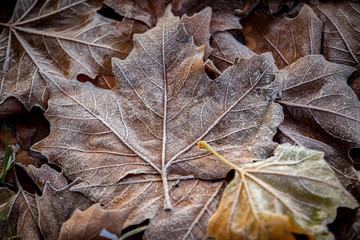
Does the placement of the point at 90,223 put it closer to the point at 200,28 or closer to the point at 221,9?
the point at 200,28

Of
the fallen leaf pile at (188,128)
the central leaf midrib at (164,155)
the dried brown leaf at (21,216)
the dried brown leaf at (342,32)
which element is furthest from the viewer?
the dried brown leaf at (342,32)

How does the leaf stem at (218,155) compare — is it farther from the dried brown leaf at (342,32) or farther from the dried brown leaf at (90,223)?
the dried brown leaf at (342,32)

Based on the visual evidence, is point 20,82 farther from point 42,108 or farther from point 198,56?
point 198,56

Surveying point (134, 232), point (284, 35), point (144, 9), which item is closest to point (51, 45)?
point (144, 9)

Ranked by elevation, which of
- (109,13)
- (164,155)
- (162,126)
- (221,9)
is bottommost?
(164,155)

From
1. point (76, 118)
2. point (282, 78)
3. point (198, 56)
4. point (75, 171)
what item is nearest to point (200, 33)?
point (198, 56)

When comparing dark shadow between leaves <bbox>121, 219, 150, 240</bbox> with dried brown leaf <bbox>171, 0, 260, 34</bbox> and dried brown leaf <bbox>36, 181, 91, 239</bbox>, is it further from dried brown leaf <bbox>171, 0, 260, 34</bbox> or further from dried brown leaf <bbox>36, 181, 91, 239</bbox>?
dried brown leaf <bbox>171, 0, 260, 34</bbox>

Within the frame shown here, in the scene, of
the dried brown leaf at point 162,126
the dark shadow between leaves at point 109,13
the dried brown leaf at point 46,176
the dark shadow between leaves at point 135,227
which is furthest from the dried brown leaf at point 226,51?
the dried brown leaf at point 46,176
